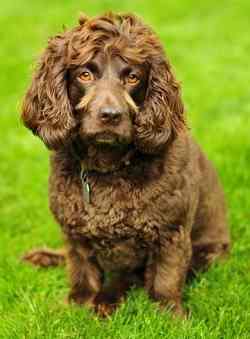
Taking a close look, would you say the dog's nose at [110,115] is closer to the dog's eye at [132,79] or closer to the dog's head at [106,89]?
the dog's head at [106,89]

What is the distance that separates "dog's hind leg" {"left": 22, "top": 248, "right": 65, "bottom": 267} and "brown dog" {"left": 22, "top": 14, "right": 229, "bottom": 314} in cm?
34

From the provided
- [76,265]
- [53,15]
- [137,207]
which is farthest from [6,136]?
[53,15]

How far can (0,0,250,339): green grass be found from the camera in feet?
12.8

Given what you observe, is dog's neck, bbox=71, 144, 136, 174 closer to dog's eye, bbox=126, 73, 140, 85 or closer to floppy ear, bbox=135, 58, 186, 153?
floppy ear, bbox=135, 58, 186, 153

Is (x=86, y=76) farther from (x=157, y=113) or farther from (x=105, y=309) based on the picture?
(x=105, y=309)

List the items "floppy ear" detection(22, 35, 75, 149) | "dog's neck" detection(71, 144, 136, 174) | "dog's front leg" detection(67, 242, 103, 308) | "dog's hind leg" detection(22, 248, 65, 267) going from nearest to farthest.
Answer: "floppy ear" detection(22, 35, 75, 149)
"dog's neck" detection(71, 144, 136, 174)
"dog's front leg" detection(67, 242, 103, 308)
"dog's hind leg" detection(22, 248, 65, 267)

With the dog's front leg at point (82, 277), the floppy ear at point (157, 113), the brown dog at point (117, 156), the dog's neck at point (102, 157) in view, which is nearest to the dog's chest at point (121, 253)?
the brown dog at point (117, 156)

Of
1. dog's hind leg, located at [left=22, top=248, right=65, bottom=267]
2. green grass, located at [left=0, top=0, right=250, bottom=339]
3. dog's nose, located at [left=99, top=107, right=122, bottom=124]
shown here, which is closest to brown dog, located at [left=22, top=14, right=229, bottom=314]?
dog's nose, located at [left=99, top=107, right=122, bottom=124]

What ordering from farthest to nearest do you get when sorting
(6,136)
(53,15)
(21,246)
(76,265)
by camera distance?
1. (53,15)
2. (6,136)
3. (21,246)
4. (76,265)

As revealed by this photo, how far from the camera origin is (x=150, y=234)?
3.96 m

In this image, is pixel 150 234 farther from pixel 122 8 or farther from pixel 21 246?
pixel 122 8

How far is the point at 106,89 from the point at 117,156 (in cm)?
46

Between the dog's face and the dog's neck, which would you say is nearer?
the dog's face

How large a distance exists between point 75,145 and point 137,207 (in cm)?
46
